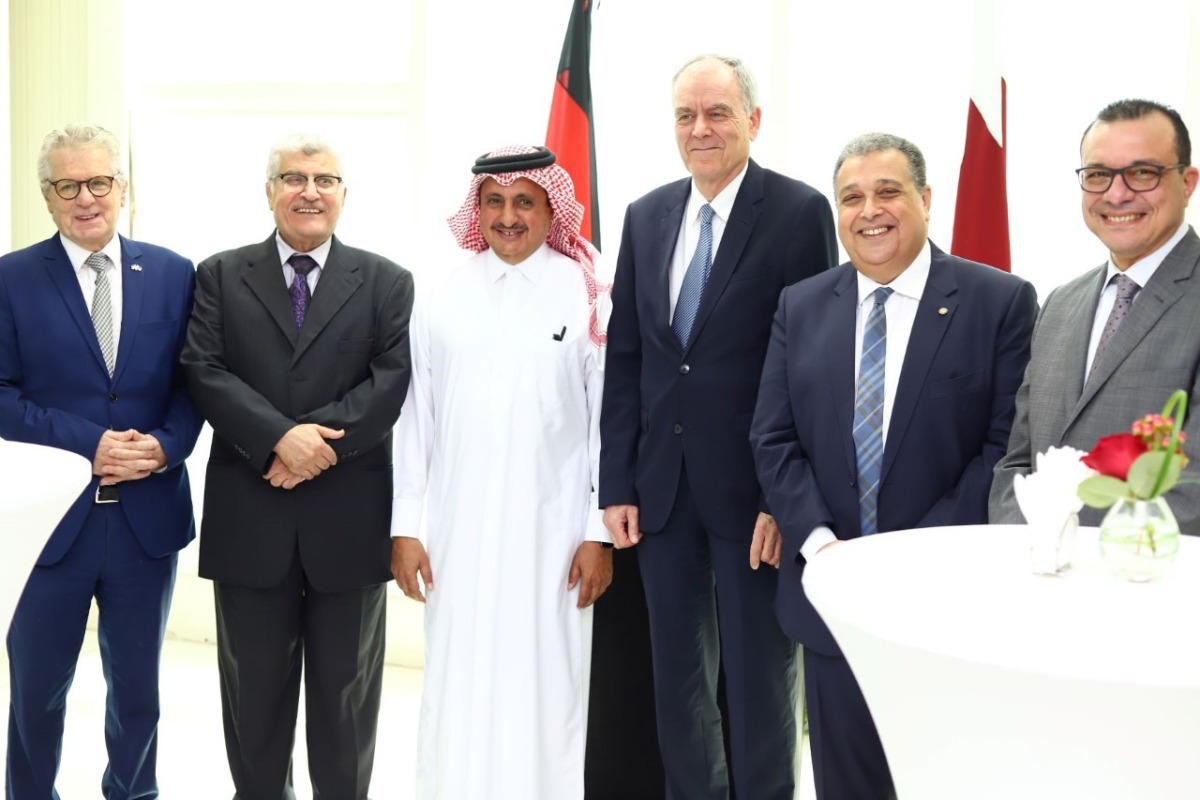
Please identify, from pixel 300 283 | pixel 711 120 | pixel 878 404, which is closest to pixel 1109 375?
pixel 878 404

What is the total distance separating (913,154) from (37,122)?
4.49 meters

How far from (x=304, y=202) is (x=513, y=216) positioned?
602 mm

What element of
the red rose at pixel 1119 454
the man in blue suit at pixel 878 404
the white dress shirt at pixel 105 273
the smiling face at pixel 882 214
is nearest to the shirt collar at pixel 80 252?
the white dress shirt at pixel 105 273

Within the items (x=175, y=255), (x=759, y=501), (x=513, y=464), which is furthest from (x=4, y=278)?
(x=759, y=501)

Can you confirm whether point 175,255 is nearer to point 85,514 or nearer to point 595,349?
point 85,514

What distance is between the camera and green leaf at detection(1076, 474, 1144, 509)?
5.98 ft

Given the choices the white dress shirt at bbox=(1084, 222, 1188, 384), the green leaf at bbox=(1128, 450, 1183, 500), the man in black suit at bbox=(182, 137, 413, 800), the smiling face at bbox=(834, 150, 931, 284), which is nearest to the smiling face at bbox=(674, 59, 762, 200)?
the smiling face at bbox=(834, 150, 931, 284)

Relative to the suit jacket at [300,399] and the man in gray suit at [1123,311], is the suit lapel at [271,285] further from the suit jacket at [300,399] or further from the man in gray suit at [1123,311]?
the man in gray suit at [1123,311]

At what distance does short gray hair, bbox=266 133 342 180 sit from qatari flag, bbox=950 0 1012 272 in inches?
85.7

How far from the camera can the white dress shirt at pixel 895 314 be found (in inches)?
113

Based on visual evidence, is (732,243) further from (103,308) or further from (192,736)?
(192,736)

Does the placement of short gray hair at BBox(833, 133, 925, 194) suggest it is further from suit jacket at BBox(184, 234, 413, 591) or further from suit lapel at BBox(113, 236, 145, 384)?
suit lapel at BBox(113, 236, 145, 384)

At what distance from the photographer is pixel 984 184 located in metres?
4.43

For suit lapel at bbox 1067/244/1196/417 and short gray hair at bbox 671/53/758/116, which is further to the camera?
short gray hair at bbox 671/53/758/116
